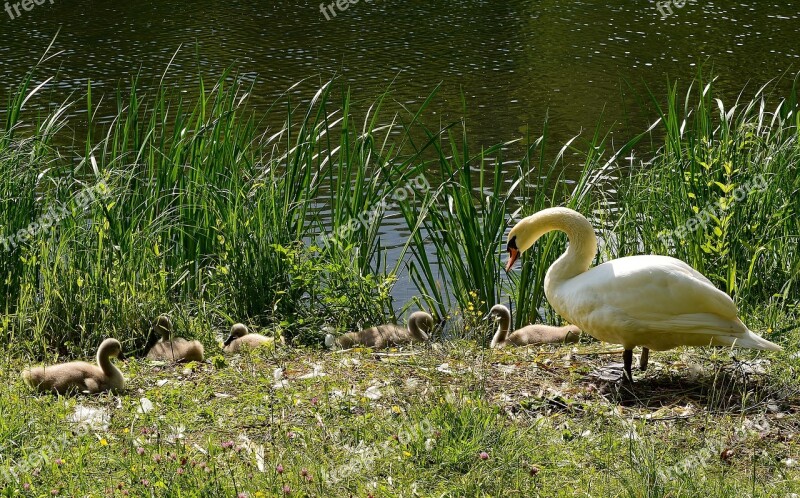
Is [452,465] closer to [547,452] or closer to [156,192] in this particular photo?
[547,452]

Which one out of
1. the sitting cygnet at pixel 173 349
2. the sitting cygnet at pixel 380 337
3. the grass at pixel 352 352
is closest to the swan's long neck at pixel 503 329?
the grass at pixel 352 352

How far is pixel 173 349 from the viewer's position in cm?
639

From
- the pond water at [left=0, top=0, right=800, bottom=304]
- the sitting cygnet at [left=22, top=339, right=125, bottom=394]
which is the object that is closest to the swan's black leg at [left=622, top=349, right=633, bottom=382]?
the sitting cygnet at [left=22, top=339, right=125, bottom=394]

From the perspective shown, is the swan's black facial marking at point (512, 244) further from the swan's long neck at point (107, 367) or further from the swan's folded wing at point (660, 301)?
the swan's long neck at point (107, 367)

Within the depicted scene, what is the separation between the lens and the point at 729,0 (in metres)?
26.2

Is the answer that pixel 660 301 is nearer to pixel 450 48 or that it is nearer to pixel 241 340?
pixel 241 340

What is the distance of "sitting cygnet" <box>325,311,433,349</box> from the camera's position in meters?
6.77

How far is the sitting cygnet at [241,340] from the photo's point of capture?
20.9 ft

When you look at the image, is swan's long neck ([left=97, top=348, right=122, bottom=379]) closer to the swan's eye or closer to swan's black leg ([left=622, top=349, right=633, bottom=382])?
the swan's eye

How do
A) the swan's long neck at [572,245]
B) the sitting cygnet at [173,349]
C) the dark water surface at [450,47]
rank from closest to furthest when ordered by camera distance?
the swan's long neck at [572,245], the sitting cygnet at [173,349], the dark water surface at [450,47]

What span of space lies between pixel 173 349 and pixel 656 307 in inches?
116

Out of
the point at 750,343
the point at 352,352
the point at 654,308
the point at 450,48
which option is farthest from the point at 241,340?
the point at 450,48

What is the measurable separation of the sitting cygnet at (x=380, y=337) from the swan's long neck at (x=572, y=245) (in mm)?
1236

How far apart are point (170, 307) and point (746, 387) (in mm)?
3752
